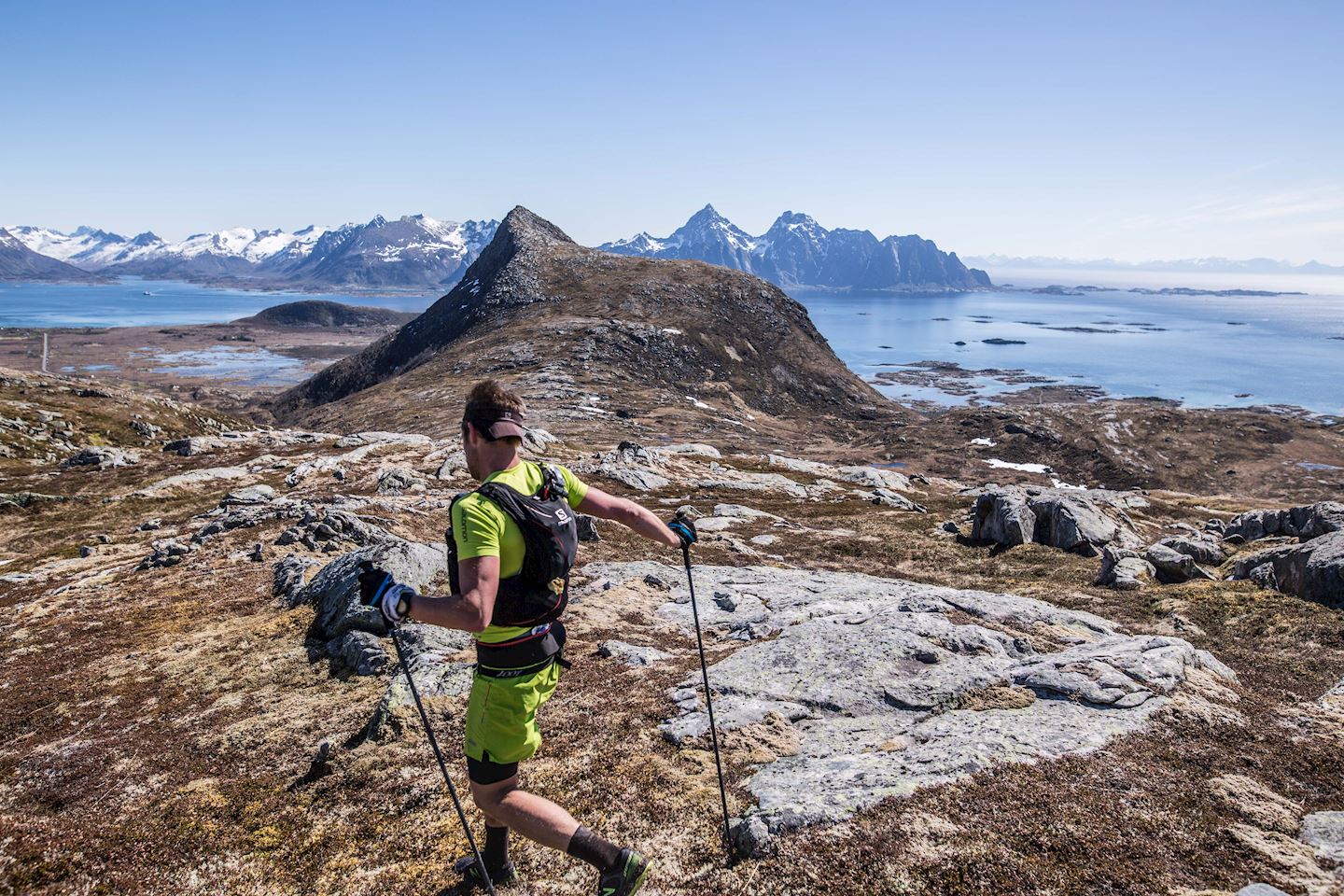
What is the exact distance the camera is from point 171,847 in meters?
7.86

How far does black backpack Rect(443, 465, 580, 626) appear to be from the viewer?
5.73 meters

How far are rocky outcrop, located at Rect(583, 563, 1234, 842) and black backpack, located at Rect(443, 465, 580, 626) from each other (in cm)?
381

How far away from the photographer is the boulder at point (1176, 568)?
21703 millimetres

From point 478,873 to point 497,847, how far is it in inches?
19.8

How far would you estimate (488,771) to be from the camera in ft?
19.8

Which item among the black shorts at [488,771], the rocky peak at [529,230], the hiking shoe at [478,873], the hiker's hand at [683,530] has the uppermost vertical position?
the rocky peak at [529,230]

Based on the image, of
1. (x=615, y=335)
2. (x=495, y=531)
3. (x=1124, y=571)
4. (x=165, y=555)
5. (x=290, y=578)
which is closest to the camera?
(x=495, y=531)

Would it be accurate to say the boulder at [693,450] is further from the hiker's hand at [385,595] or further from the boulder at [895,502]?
the hiker's hand at [385,595]

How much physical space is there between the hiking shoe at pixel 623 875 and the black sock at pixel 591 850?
9cm

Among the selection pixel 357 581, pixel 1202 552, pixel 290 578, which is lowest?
pixel 290 578

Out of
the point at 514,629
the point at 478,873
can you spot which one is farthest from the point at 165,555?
the point at 514,629

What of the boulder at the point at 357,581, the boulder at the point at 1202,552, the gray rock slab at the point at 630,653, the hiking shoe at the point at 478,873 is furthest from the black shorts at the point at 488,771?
the boulder at the point at 1202,552

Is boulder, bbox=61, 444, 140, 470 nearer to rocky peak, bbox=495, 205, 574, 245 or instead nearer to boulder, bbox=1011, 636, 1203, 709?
boulder, bbox=1011, 636, 1203, 709

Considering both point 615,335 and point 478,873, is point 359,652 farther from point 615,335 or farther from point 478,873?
point 615,335
